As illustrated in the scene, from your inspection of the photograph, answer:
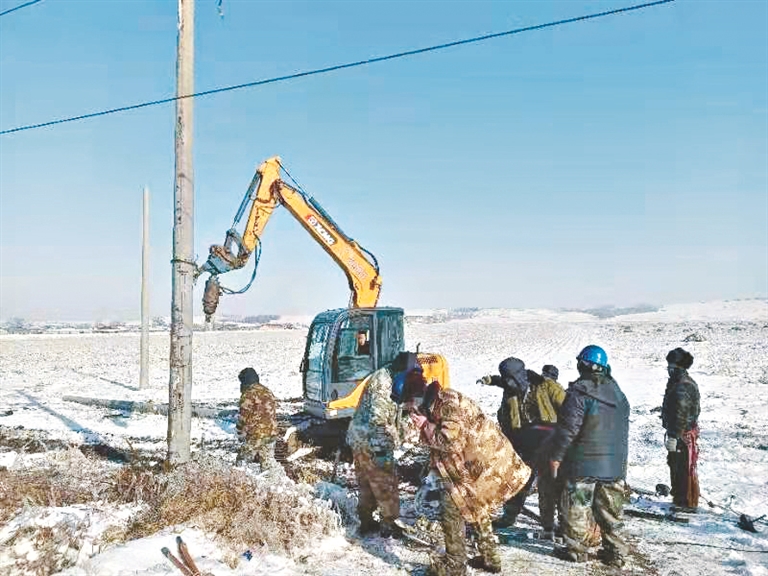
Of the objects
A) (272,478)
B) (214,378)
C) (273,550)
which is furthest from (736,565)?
(214,378)

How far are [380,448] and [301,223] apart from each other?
687cm

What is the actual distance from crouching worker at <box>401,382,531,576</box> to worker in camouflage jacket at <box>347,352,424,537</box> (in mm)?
849

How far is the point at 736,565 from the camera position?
19.4 ft

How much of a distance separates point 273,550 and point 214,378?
2070 cm

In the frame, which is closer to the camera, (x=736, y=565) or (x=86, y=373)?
(x=736, y=565)

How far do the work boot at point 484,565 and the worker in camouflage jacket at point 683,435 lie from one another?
3014 millimetres

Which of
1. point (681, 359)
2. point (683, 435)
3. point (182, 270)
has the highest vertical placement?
point (182, 270)

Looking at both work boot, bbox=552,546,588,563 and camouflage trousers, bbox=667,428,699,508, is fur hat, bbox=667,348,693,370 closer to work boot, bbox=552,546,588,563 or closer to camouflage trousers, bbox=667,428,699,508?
camouflage trousers, bbox=667,428,699,508

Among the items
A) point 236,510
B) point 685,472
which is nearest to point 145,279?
point 236,510

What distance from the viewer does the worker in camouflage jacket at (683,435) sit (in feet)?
24.8

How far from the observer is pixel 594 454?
5.82 metres

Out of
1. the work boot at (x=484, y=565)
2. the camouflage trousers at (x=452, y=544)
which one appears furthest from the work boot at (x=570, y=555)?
the camouflage trousers at (x=452, y=544)

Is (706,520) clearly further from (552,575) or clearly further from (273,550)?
(273,550)

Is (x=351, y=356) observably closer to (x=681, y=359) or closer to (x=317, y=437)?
(x=317, y=437)
